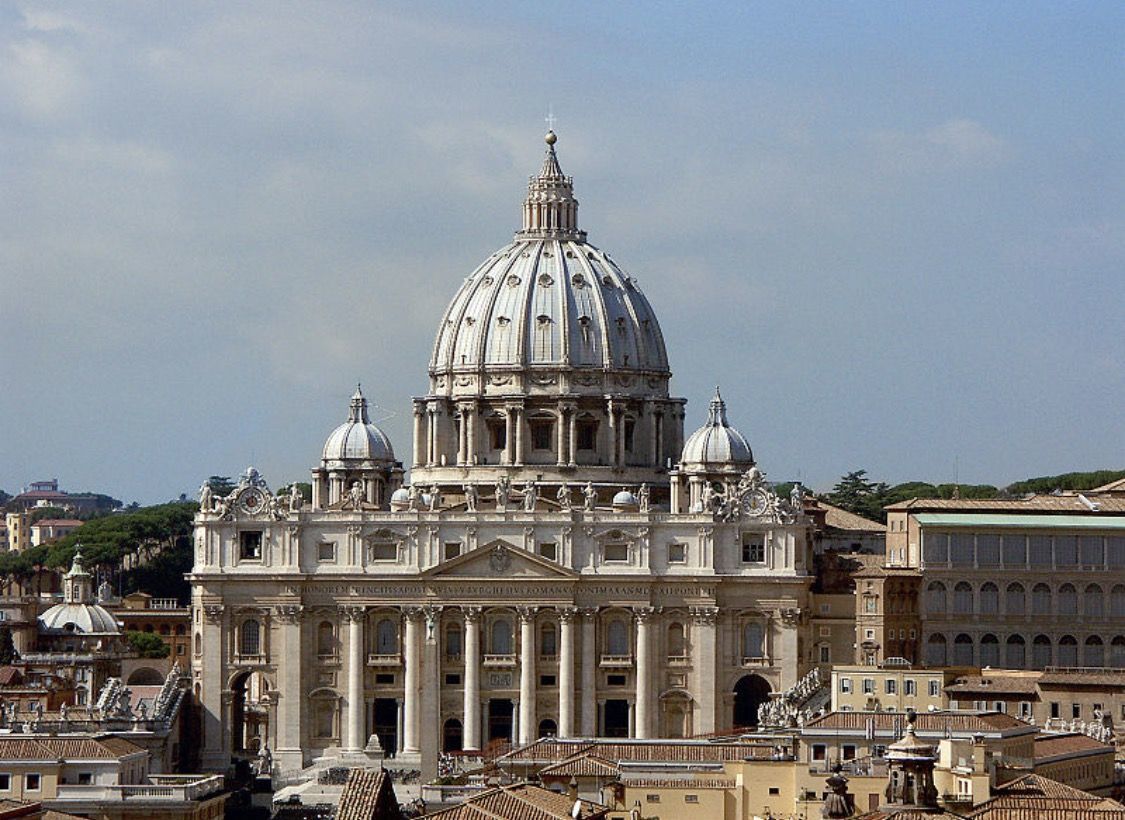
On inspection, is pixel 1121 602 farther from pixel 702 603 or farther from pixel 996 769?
pixel 996 769

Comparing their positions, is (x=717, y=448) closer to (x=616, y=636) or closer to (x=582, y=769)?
(x=616, y=636)

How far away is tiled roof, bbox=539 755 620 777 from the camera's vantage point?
109 metres

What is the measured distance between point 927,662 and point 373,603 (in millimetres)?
25004

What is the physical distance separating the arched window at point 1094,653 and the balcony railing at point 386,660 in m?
30.5

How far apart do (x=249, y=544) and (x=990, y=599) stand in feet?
110

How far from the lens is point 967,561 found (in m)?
177

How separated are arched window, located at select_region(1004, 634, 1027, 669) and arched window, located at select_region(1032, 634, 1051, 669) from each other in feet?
1.55

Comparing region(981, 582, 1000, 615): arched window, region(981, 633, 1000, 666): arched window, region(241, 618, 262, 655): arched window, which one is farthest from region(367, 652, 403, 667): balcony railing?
region(981, 582, 1000, 615): arched window

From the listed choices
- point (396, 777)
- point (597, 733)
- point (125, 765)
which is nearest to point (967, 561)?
point (597, 733)

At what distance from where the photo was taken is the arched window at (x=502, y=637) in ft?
592

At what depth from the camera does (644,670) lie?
179125 millimetres

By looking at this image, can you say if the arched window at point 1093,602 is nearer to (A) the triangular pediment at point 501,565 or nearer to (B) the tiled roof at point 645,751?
(A) the triangular pediment at point 501,565

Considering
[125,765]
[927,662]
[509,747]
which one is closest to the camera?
[125,765]

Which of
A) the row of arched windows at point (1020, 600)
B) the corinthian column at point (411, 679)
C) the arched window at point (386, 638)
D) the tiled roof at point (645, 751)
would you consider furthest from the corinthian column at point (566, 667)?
the tiled roof at point (645, 751)
